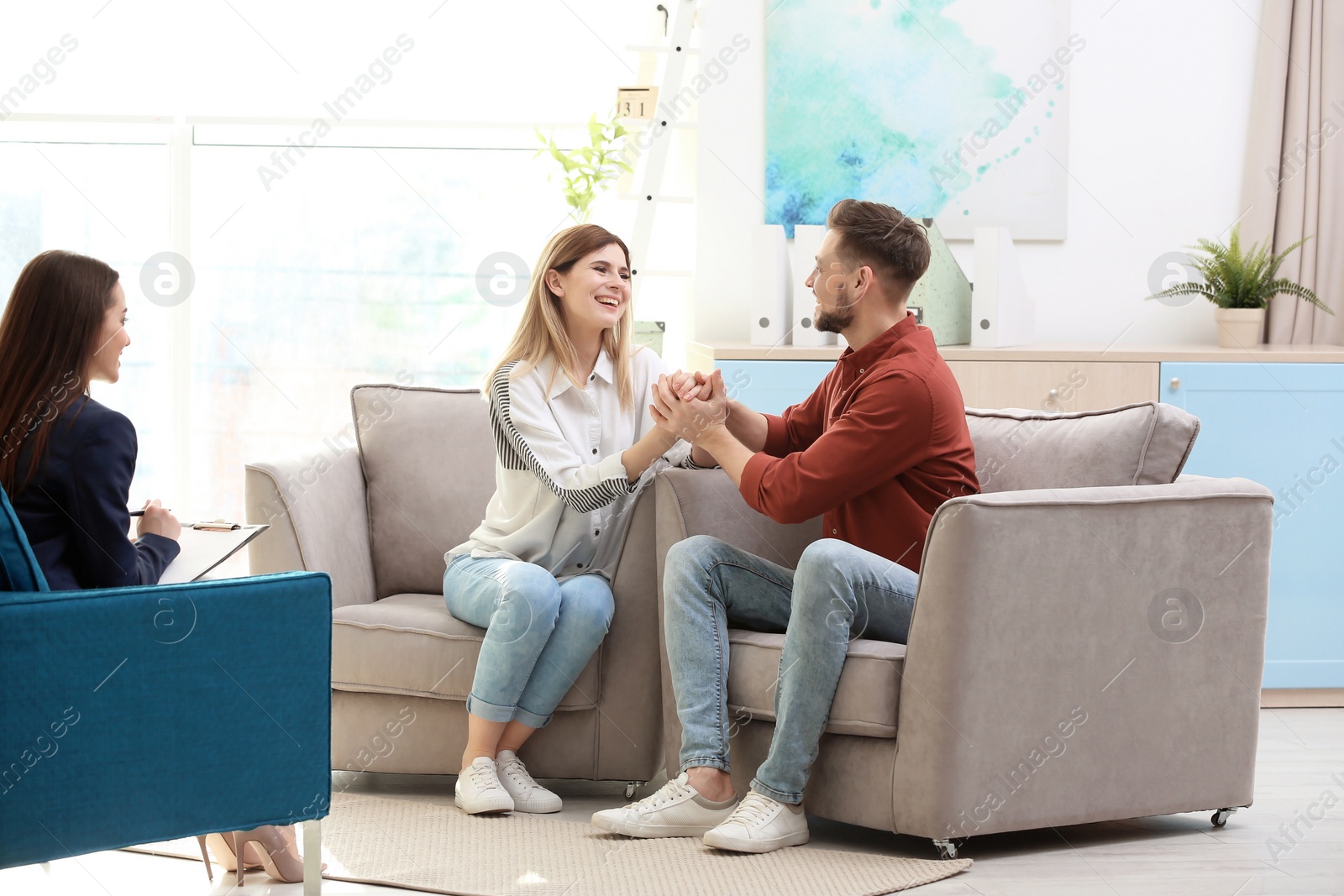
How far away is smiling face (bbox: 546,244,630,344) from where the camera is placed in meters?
2.42

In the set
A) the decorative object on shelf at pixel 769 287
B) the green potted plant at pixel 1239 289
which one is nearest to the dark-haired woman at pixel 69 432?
the decorative object on shelf at pixel 769 287

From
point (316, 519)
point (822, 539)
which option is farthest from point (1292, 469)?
point (316, 519)

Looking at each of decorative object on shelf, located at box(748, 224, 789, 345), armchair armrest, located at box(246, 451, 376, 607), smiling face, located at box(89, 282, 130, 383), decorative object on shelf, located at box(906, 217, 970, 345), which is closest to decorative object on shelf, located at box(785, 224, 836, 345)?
decorative object on shelf, located at box(748, 224, 789, 345)

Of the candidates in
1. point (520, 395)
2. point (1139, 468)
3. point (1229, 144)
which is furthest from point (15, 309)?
point (1229, 144)

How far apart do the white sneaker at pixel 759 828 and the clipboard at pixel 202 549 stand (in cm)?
90

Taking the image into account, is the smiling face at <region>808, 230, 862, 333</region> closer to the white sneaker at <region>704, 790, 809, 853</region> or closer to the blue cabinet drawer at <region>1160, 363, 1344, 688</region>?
the white sneaker at <region>704, 790, 809, 853</region>

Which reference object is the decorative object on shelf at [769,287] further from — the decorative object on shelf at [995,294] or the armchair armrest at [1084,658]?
the armchair armrest at [1084,658]

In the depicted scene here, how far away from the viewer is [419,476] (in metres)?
2.73

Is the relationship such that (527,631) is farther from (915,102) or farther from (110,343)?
(915,102)

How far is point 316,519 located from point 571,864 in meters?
0.92

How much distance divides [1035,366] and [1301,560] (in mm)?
872

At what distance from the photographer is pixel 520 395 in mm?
2375

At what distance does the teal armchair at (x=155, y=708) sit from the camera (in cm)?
150

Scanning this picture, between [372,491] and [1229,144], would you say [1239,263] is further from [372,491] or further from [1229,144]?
[372,491]
